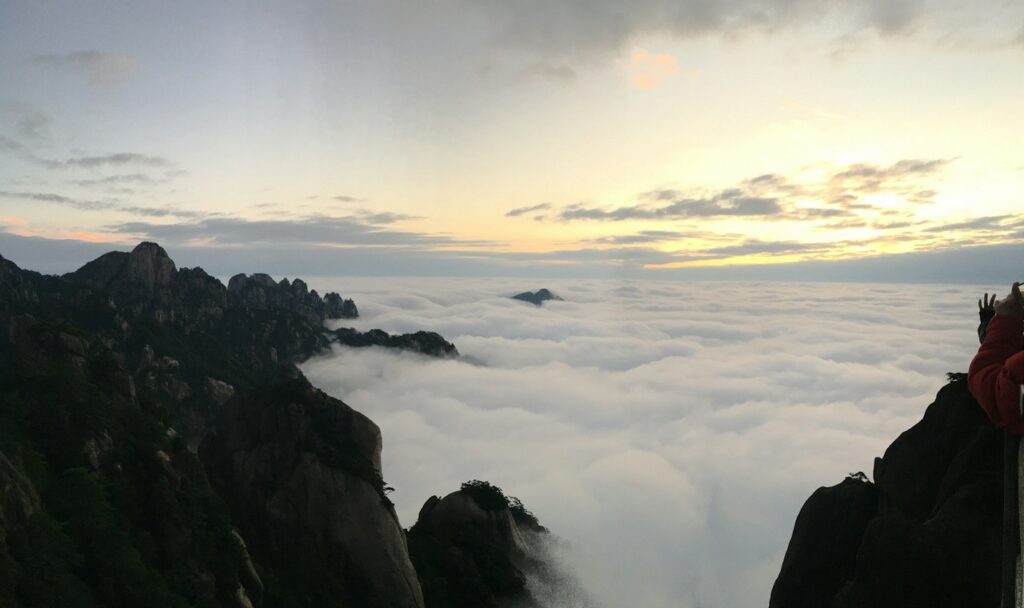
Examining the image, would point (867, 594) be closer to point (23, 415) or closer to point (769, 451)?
point (23, 415)

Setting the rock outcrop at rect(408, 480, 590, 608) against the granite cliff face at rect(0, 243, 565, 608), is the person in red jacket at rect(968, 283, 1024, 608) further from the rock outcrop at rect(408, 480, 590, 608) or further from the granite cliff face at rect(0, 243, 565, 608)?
the rock outcrop at rect(408, 480, 590, 608)

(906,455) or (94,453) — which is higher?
(906,455)

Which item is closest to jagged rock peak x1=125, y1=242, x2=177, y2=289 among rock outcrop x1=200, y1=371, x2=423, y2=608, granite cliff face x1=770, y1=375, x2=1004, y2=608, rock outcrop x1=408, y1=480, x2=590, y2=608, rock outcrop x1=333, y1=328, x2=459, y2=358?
rock outcrop x1=333, y1=328, x2=459, y2=358

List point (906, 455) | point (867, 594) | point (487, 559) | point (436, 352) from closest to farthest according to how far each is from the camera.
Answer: point (867, 594)
point (906, 455)
point (487, 559)
point (436, 352)

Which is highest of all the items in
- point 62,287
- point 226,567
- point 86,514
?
point 62,287

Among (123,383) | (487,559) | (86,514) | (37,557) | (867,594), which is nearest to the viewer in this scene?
(867,594)

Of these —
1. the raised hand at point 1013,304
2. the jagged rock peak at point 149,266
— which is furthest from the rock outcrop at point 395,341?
the raised hand at point 1013,304

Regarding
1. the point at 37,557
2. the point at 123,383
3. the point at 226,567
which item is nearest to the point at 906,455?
the point at 37,557
